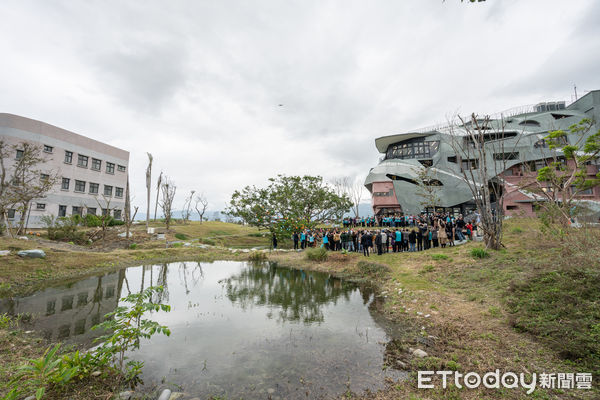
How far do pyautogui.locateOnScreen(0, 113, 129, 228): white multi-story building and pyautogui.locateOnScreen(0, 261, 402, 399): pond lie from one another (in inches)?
829

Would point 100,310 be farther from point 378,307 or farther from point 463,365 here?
point 463,365

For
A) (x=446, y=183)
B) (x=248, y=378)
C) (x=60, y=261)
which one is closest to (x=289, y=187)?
(x=60, y=261)

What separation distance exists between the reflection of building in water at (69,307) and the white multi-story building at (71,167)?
1890 cm

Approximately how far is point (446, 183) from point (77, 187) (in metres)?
53.5

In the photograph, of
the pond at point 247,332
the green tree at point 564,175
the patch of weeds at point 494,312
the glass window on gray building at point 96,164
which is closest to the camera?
the pond at point 247,332

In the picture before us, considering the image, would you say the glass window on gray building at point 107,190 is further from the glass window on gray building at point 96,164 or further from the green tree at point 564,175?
the green tree at point 564,175

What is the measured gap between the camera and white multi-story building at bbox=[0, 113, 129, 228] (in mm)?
27941

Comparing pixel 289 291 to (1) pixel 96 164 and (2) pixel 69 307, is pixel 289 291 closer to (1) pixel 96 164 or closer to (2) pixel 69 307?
(2) pixel 69 307

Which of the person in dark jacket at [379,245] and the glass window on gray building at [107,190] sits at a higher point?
the glass window on gray building at [107,190]

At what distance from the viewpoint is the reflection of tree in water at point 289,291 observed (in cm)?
827

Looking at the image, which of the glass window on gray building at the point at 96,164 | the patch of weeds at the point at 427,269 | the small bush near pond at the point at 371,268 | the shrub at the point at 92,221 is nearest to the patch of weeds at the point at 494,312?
the patch of weeds at the point at 427,269

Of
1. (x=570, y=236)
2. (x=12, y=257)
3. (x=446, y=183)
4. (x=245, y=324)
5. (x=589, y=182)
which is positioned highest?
(x=446, y=183)

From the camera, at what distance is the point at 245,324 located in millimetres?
7039

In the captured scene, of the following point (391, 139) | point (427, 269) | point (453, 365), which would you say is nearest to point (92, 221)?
point (427, 269)
